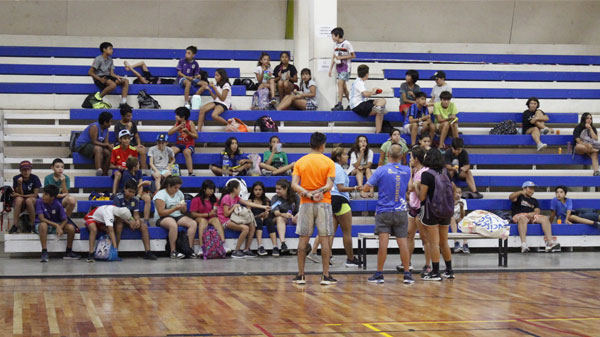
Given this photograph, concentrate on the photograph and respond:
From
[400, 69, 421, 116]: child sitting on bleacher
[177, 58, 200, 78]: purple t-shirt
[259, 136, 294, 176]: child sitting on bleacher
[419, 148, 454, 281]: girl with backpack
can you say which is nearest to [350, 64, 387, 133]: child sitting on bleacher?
[400, 69, 421, 116]: child sitting on bleacher

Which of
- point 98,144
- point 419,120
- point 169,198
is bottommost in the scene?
point 169,198

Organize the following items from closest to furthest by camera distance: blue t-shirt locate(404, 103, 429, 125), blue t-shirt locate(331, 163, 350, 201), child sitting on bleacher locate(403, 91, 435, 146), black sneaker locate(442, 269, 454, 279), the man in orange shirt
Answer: the man in orange shirt → black sneaker locate(442, 269, 454, 279) → blue t-shirt locate(331, 163, 350, 201) → child sitting on bleacher locate(403, 91, 435, 146) → blue t-shirt locate(404, 103, 429, 125)

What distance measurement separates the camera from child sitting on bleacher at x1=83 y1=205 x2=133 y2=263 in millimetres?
13141

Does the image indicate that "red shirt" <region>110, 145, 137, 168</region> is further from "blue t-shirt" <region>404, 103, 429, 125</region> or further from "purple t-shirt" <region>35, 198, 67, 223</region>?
"blue t-shirt" <region>404, 103, 429, 125</region>

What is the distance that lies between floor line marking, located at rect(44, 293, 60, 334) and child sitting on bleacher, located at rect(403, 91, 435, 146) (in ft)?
27.4

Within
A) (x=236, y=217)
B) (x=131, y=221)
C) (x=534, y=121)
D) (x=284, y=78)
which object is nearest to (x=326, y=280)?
(x=236, y=217)

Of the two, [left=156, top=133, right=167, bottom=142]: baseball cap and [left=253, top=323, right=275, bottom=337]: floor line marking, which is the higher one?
[left=156, top=133, right=167, bottom=142]: baseball cap

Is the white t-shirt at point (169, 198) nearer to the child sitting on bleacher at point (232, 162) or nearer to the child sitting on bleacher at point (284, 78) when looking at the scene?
the child sitting on bleacher at point (232, 162)

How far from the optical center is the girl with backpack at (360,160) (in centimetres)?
1515

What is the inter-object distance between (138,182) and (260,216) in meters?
2.07

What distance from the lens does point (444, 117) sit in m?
16.3

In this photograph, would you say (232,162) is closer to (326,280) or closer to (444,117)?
(444,117)

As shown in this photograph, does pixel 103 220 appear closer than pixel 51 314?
No

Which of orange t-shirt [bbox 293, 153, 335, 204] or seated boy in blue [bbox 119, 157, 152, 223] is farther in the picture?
seated boy in blue [bbox 119, 157, 152, 223]
